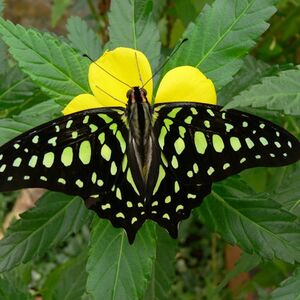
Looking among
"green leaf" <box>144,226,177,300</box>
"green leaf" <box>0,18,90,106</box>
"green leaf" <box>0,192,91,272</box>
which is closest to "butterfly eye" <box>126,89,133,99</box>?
"green leaf" <box>0,18,90,106</box>

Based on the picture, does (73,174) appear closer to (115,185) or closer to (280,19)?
(115,185)

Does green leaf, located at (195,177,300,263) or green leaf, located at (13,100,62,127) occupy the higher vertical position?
green leaf, located at (13,100,62,127)

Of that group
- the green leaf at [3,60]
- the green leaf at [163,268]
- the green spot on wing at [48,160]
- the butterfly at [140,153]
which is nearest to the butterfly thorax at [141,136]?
the butterfly at [140,153]

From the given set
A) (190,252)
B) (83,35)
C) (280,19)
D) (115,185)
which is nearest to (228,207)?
(115,185)

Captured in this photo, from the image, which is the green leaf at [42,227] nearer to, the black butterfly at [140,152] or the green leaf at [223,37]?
the black butterfly at [140,152]

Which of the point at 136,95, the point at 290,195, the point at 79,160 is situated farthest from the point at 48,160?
the point at 290,195

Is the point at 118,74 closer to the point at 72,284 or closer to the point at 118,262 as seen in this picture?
the point at 118,262

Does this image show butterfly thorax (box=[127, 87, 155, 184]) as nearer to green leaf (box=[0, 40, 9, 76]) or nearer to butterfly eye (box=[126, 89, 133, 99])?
butterfly eye (box=[126, 89, 133, 99])
